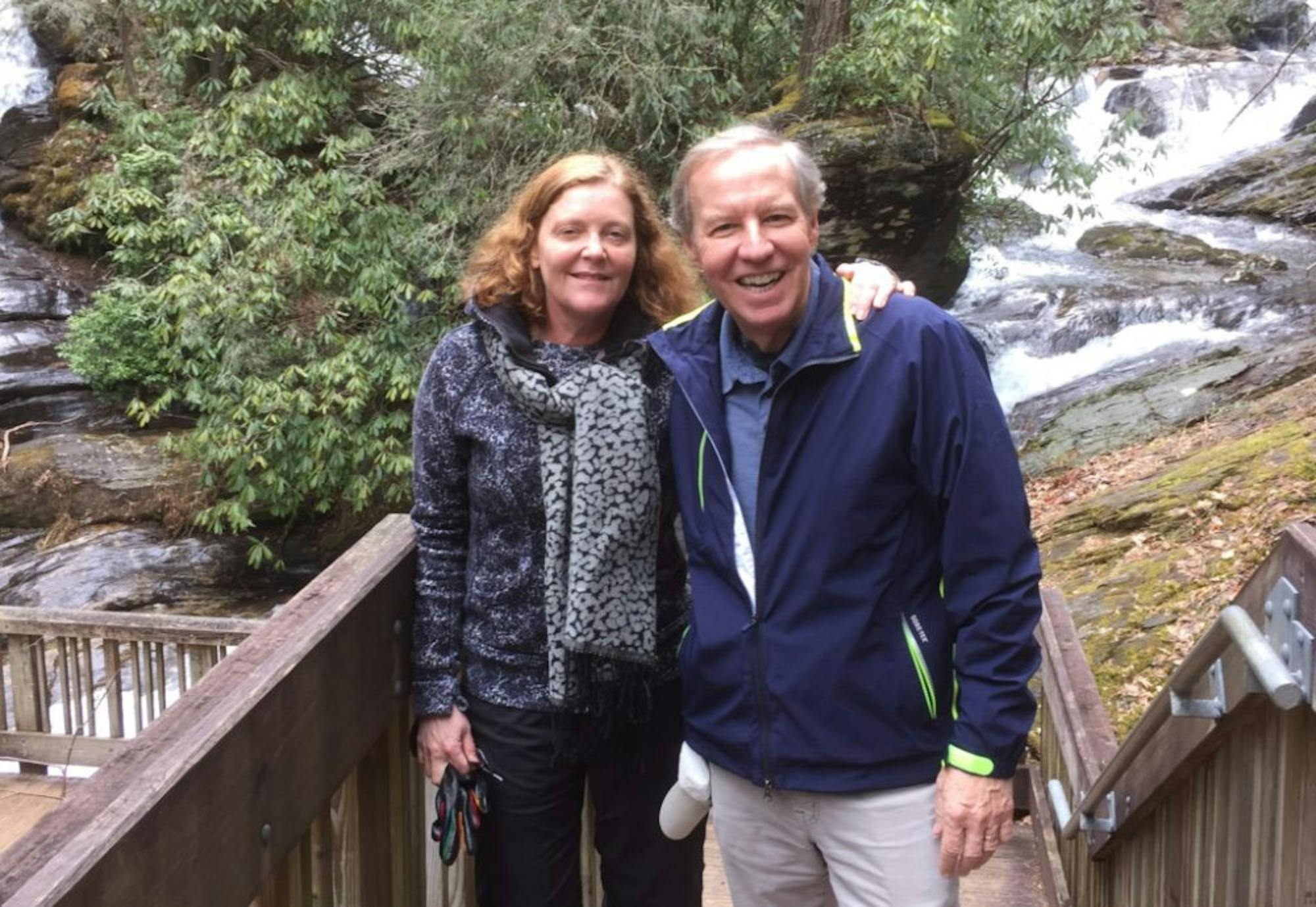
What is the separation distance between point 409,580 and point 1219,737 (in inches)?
56.4

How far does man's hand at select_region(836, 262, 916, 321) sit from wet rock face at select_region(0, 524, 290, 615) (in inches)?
397

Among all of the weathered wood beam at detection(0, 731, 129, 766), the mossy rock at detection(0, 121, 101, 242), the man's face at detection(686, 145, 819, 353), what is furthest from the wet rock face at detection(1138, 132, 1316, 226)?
the man's face at detection(686, 145, 819, 353)

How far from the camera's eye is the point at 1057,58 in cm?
1098

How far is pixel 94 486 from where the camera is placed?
12.2 metres

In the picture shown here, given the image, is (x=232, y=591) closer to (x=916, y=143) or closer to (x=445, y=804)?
(x=916, y=143)

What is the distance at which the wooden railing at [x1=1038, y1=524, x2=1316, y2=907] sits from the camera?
1758 mm

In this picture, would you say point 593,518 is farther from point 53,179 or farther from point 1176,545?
point 53,179

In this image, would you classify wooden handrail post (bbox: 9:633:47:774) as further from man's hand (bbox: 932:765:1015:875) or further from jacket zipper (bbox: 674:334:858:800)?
man's hand (bbox: 932:765:1015:875)

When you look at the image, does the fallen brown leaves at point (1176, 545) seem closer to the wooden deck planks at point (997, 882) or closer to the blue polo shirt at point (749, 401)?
the wooden deck planks at point (997, 882)

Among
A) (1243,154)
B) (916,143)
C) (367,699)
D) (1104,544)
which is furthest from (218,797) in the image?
(1243,154)

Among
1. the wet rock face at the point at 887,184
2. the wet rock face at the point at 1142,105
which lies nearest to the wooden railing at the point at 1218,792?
the wet rock face at the point at 887,184

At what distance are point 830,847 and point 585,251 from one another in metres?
1.08

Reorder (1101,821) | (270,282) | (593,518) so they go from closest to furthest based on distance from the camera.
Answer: (593,518), (1101,821), (270,282)

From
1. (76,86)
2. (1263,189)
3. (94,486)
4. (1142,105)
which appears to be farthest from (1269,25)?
(94,486)
